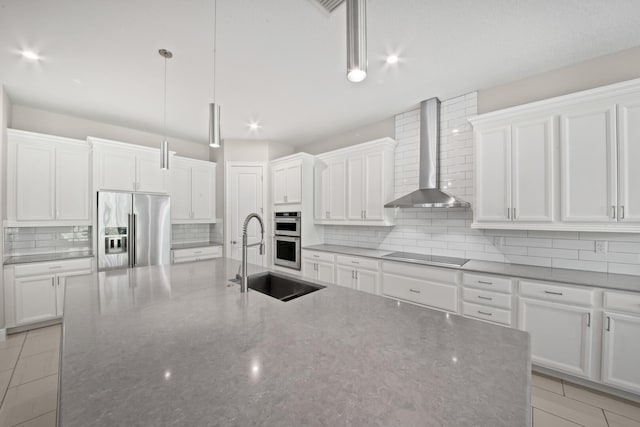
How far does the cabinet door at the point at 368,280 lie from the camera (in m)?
3.21

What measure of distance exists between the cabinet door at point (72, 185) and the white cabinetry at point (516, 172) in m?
4.88

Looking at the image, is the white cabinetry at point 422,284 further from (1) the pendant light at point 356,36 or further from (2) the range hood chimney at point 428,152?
(1) the pendant light at point 356,36

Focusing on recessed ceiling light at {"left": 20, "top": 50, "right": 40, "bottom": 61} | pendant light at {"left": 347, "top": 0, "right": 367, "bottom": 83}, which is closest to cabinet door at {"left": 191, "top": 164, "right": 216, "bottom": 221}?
recessed ceiling light at {"left": 20, "top": 50, "right": 40, "bottom": 61}

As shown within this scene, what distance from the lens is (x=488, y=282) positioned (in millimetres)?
2398

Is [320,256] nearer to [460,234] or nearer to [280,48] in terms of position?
[460,234]

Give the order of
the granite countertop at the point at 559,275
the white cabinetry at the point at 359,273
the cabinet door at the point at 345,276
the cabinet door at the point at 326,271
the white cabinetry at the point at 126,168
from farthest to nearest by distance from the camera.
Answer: the cabinet door at the point at 326,271
the white cabinetry at the point at 126,168
the cabinet door at the point at 345,276
the white cabinetry at the point at 359,273
the granite countertop at the point at 559,275

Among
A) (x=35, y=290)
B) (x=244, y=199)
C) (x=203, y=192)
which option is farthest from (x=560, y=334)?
(x=35, y=290)

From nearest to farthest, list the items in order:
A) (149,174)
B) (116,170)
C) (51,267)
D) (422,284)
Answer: (422,284) < (51,267) < (116,170) < (149,174)

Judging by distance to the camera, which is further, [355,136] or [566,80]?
[355,136]

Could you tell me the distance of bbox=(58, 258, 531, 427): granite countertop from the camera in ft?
2.06

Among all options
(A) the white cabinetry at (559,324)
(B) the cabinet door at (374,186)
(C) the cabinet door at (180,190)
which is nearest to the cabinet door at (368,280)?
(B) the cabinet door at (374,186)

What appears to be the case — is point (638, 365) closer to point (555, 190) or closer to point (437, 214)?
point (555, 190)

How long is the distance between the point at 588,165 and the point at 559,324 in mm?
1333

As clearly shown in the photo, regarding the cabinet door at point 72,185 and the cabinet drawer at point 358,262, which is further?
the cabinet door at point 72,185
